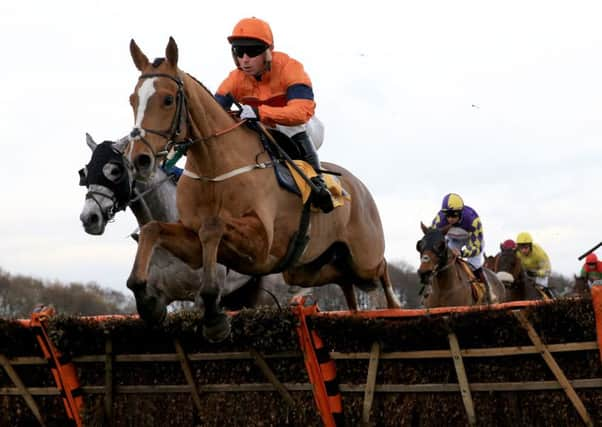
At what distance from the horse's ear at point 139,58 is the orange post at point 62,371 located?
250cm

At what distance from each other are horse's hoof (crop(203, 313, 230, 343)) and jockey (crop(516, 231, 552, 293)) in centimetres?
947

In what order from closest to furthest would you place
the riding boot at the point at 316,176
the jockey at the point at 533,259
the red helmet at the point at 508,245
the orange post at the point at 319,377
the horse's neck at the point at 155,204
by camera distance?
1. the orange post at the point at 319,377
2. the riding boot at the point at 316,176
3. the horse's neck at the point at 155,204
4. the red helmet at the point at 508,245
5. the jockey at the point at 533,259

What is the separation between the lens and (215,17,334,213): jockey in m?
6.82

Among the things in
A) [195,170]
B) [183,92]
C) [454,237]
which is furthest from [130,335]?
[454,237]

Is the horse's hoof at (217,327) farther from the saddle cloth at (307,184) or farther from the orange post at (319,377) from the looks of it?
the saddle cloth at (307,184)

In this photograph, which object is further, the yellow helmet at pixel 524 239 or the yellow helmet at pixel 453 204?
the yellow helmet at pixel 524 239

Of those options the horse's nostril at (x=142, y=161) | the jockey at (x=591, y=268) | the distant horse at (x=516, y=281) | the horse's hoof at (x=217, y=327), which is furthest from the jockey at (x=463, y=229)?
the horse's nostril at (x=142, y=161)

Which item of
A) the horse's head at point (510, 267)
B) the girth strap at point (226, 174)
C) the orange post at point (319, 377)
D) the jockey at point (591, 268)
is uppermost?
the jockey at point (591, 268)

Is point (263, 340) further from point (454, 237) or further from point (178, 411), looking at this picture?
point (454, 237)

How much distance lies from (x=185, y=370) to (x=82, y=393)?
1008 millimetres

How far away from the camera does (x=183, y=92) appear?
20.1 ft

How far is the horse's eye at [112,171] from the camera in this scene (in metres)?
5.90

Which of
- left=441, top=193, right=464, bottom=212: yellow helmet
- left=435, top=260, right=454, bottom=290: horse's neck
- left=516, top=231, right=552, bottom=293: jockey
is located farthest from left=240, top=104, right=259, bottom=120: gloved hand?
left=516, top=231, right=552, bottom=293: jockey

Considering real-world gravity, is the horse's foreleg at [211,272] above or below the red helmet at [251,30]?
below
